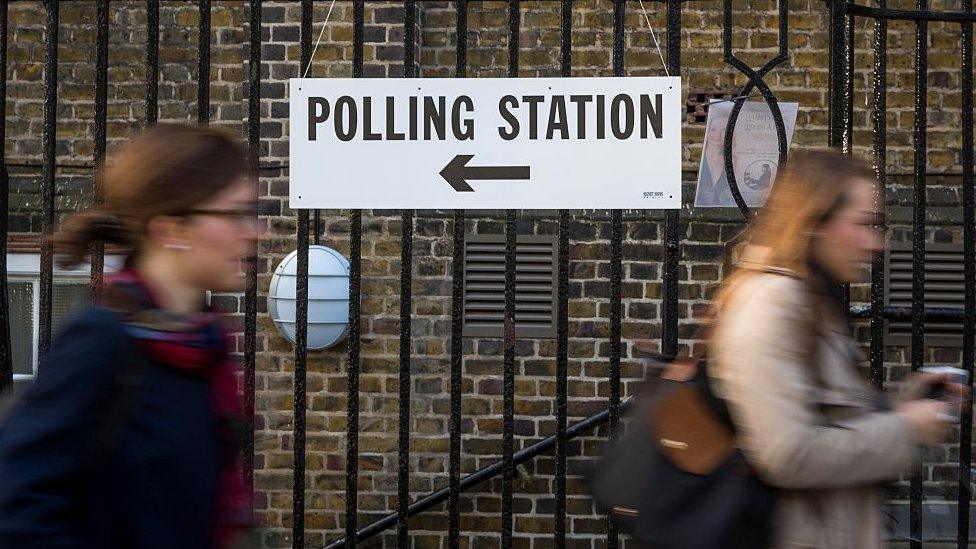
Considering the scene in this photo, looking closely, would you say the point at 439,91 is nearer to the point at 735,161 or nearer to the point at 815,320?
the point at 735,161

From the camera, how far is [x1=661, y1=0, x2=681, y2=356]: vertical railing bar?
3123 mm

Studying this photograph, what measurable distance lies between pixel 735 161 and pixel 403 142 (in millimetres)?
1234

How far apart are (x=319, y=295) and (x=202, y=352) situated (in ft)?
10.9

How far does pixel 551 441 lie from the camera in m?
4.95

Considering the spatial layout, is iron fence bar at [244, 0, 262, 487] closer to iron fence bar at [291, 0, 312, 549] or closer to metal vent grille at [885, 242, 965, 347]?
iron fence bar at [291, 0, 312, 549]

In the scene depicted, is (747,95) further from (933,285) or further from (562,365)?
(933,285)

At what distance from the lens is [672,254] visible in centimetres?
314

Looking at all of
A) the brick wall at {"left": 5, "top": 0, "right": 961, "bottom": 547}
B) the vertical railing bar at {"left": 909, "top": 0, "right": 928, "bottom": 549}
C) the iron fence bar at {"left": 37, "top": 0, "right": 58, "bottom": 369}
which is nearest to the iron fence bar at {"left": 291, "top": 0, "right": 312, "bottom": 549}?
the iron fence bar at {"left": 37, "top": 0, "right": 58, "bottom": 369}

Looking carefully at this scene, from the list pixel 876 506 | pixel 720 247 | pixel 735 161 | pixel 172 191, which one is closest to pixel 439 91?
pixel 735 161

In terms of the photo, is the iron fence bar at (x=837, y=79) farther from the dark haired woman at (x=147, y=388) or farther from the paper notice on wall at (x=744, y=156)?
the dark haired woman at (x=147, y=388)

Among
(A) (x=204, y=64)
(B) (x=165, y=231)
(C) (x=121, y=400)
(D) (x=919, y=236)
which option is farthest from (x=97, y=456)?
(D) (x=919, y=236)

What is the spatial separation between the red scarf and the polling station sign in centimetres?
135

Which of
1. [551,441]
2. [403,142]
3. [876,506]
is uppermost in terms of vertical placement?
[403,142]

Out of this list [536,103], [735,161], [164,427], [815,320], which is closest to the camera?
[164,427]
